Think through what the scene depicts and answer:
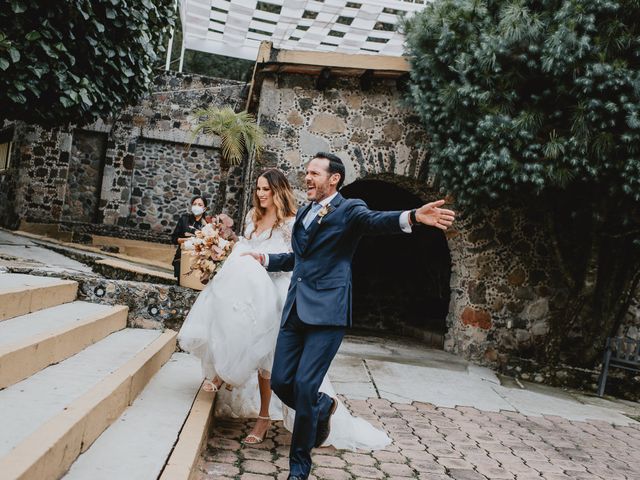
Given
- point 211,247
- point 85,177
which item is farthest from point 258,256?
point 85,177

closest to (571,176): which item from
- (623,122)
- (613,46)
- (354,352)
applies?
(623,122)

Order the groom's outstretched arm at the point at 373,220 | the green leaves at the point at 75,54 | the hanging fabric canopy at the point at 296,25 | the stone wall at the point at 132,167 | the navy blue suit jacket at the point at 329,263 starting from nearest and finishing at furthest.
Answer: the groom's outstretched arm at the point at 373,220 → the navy blue suit jacket at the point at 329,263 → the green leaves at the point at 75,54 → the hanging fabric canopy at the point at 296,25 → the stone wall at the point at 132,167

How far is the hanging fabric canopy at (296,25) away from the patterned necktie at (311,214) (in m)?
9.09

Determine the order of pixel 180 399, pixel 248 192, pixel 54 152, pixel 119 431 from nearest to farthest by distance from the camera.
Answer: pixel 119 431 < pixel 180 399 < pixel 248 192 < pixel 54 152

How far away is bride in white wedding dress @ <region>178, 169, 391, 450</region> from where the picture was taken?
3.61 meters

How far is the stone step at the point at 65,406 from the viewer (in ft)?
7.20

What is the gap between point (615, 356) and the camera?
7.79 meters

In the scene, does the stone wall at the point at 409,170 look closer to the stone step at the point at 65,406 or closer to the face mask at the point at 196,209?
the face mask at the point at 196,209

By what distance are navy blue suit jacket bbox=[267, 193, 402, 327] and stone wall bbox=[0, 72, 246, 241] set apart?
11.1m

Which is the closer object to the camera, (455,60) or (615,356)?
(455,60)

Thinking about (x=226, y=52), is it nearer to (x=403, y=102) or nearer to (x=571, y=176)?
(x=403, y=102)

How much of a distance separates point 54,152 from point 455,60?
1076cm

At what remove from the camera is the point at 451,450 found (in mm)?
4223

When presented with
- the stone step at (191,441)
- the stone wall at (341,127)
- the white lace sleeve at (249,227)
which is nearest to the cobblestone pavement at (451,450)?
the stone step at (191,441)
